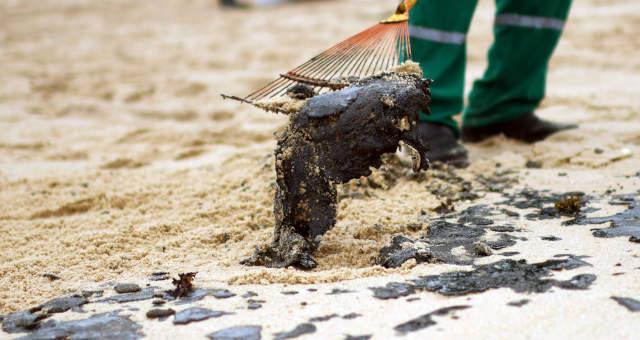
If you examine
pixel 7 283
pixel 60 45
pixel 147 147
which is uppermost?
pixel 60 45

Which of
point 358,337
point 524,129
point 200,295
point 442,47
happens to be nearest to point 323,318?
point 358,337

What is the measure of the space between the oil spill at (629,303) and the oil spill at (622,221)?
401mm

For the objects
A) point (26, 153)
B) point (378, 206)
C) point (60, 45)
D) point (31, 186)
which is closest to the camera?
point (378, 206)

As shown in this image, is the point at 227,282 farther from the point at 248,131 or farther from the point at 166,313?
the point at 248,131

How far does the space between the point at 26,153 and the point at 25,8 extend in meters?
7.28

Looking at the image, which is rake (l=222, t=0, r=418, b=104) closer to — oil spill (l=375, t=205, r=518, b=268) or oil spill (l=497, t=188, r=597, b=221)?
oil spill (l=375, t=205, r=518, b=268)

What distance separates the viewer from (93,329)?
4.11ft

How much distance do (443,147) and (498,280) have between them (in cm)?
129

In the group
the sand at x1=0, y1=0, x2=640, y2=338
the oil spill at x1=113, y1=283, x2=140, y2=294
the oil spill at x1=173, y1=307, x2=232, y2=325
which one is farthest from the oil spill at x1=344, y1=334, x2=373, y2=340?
the oil spill at x1=113, y1=283, x2=140, y2=294

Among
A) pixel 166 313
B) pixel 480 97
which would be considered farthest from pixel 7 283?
pixel 480 97

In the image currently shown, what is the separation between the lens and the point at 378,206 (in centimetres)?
207

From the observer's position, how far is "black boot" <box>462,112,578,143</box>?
2.89 metres

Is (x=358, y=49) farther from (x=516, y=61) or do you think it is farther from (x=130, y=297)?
(x=516, y=61)

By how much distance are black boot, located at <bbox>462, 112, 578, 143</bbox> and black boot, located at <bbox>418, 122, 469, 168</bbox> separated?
1.57 ft
